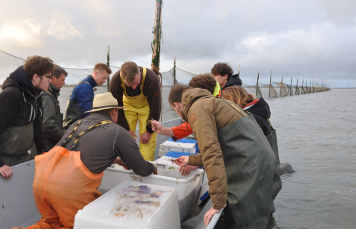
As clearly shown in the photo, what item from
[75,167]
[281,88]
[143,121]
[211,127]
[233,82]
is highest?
[281,88]

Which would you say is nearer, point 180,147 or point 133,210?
point 133,210

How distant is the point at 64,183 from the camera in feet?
5.74

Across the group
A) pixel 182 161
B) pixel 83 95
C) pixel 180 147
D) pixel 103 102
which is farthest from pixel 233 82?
pixel 83 95

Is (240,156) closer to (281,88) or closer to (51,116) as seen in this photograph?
(51,116)

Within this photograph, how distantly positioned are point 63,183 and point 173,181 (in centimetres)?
94

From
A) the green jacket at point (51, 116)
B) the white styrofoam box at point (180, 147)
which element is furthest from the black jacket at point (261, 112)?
the green jacket at point (51, 116)

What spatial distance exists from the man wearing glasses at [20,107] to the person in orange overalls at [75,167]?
677mm

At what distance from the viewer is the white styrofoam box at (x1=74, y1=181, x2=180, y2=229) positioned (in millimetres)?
1499

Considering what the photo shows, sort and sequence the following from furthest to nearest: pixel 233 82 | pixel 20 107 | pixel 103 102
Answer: pixel 233 82 → pixel 20 107 → pixel 103 102

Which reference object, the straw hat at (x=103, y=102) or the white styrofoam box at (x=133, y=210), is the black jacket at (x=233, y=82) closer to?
the straw hat at (x=103, y=102)

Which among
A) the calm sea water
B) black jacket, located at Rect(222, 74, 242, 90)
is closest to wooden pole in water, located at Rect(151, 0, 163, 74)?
the calm sea water

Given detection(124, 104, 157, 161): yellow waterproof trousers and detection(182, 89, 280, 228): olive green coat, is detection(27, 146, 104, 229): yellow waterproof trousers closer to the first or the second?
detection(182, 89, 280, 228): olive green coat

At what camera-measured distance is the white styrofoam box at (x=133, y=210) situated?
4.92 ft

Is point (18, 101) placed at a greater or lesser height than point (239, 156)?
greater
